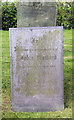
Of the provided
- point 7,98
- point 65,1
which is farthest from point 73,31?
point 7,98

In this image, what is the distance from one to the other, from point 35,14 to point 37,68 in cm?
83

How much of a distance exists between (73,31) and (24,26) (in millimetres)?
6919

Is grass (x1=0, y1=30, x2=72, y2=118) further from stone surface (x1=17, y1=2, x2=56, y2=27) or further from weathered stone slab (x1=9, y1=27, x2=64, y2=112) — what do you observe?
stone surface (x1=17, y1=2, x2=56, y2=27)

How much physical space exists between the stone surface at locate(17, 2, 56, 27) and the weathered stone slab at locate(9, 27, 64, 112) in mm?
148

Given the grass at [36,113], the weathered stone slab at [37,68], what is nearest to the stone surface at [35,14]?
the weathered stone slab at [37,68]

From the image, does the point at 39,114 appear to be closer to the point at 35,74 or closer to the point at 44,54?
the point at 35,74

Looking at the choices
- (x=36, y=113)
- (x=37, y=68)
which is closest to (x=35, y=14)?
(x=37, y=68)

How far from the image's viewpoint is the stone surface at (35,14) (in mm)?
3010

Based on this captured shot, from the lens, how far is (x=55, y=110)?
314cm

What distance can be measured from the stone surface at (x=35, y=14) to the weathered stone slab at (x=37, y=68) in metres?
0.15

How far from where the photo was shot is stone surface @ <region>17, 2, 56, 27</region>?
9.87 feet

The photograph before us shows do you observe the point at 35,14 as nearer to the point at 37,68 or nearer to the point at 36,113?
the point at 37,68

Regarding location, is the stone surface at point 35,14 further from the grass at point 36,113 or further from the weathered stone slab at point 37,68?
the grass at point 36,113

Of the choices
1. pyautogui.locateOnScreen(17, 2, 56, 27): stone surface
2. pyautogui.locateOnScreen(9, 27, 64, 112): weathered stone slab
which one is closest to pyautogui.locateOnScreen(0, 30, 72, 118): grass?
pyautogui.locateOnScreen(9, 27, 64, 112): weathered stone slab
